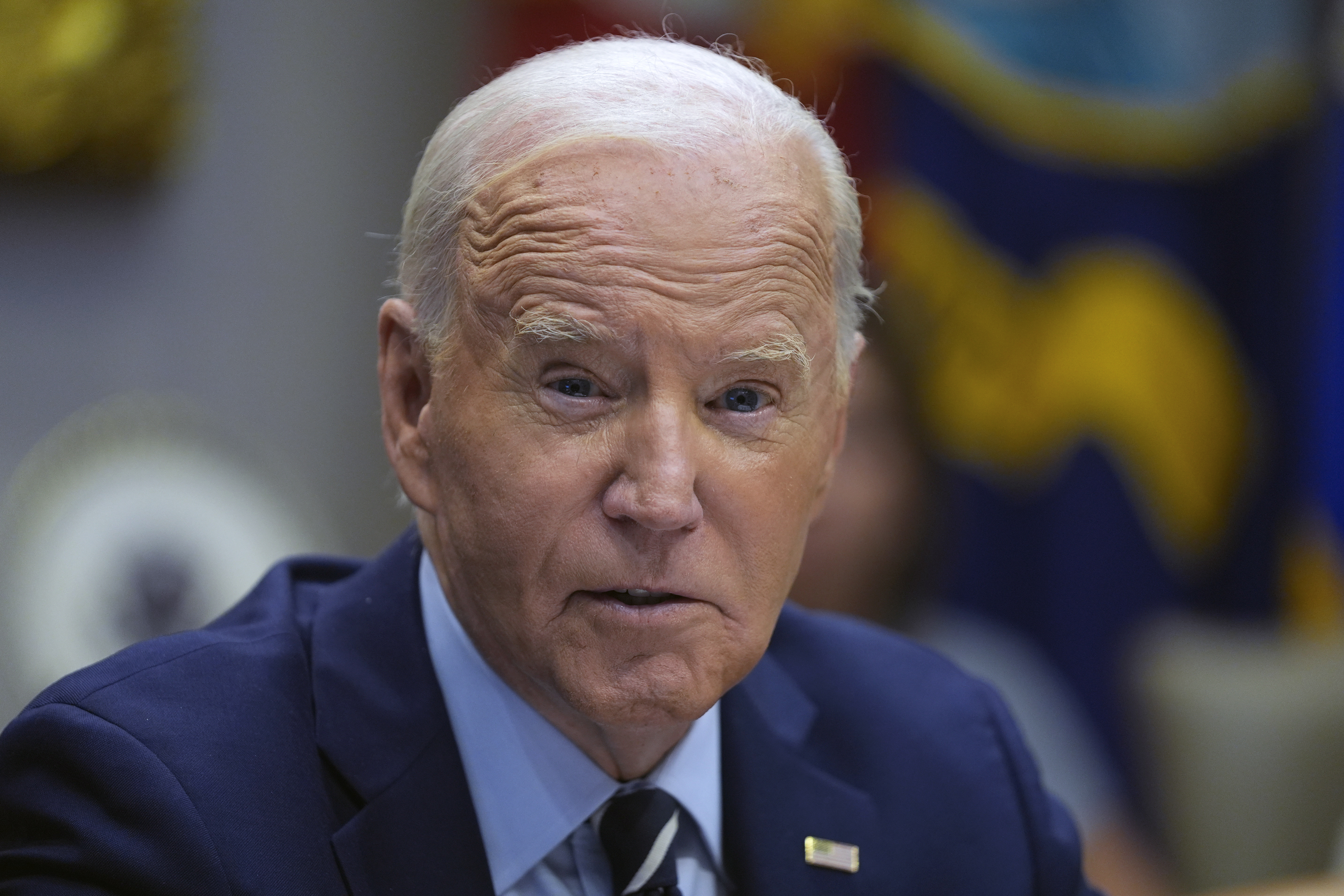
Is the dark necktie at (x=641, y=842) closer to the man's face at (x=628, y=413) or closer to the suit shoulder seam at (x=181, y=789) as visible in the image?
the man's face at (x=628, y=413)

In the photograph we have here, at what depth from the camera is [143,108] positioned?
9.73 ft

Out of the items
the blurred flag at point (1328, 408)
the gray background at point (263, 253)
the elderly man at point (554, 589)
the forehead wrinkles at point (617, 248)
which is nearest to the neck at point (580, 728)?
the elderly man at point (554, 589)

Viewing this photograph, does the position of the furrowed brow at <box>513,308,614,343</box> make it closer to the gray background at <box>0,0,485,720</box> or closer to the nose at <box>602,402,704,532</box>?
the nose at <box>602,402,704,532</box>

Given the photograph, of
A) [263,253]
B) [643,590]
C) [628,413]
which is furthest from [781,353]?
[263,253]

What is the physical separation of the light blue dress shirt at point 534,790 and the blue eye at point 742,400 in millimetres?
379

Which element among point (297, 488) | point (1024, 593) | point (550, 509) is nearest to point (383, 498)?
point (297, 488)

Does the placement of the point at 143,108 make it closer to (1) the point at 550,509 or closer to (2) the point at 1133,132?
(1) the point at 550,509

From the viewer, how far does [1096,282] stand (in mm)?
3986

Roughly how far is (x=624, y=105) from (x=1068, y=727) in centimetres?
322

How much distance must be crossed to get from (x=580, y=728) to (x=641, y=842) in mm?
135

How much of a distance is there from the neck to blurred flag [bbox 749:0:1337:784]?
2386 mm

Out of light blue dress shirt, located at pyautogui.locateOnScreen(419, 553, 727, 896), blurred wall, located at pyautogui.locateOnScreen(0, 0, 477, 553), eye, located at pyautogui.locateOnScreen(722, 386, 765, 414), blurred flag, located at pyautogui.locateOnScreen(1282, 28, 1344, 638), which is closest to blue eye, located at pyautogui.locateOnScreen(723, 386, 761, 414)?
eye, located at pyautogui.locateOnScreen(722, 386, 765, 414)

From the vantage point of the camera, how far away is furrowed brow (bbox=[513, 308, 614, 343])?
131cm

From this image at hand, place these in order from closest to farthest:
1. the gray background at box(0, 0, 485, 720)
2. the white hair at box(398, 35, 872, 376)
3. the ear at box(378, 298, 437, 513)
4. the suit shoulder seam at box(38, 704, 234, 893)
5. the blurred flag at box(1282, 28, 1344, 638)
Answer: the suit shoulder seam at box(38, 704, 234, 893), the white hair at box(398, 35, 872, 376), the ear at box(378, 298, 437, 513), the gray background at box(0, 0, 485, 720), the blurred flag at box(1282, 28, 1344, 638)
